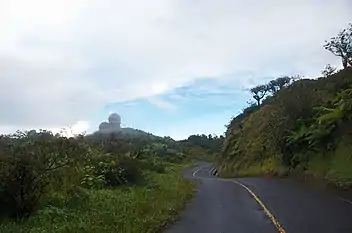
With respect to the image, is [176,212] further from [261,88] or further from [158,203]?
[261,88]

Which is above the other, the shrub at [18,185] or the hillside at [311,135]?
the hillside at [311,135]

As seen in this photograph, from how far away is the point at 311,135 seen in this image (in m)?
29.0

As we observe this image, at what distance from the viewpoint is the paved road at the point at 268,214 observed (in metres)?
12.3

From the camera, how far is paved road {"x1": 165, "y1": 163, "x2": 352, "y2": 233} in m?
12.3

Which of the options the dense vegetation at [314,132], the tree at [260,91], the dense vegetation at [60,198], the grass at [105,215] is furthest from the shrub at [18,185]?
the tree at [260,91]

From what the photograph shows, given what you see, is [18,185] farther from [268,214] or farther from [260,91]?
[260,91]

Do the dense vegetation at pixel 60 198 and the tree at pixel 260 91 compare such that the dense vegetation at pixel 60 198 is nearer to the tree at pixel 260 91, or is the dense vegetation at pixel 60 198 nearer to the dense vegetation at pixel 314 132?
the dense vegetation at pixel 314 132

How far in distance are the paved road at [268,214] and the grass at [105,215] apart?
0.68 meters

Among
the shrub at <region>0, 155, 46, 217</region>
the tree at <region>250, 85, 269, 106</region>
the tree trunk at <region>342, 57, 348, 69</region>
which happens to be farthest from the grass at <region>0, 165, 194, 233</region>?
the tree at <region>250, 85, 269, 106</region>

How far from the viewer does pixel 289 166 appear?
33719 mm

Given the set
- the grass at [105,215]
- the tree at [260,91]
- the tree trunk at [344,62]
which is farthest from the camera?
the tree at [260,91]

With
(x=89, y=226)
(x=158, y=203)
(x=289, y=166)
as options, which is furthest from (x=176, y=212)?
(x=289, y=166)

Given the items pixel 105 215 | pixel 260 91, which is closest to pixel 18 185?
pixel 105 215

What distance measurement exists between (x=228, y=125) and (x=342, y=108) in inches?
2115
